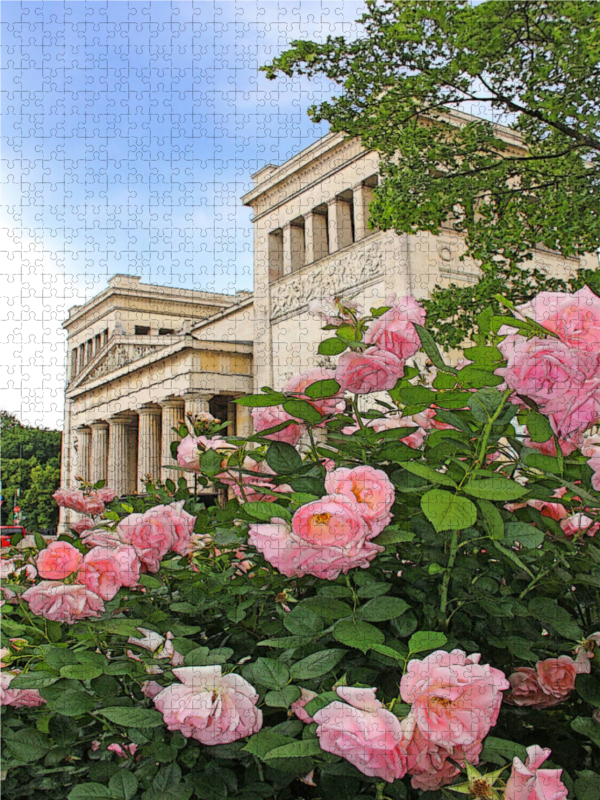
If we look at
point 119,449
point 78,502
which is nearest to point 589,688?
point 78,502

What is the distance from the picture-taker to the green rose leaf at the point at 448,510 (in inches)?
38.3

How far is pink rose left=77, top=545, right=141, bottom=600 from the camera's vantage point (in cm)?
129

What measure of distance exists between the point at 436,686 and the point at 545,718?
52 centimetres

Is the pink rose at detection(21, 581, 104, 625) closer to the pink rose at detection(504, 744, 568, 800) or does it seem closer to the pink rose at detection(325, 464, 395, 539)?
the pink rose at detection(325, 464, 395, 539)

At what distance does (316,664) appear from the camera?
3.40 ft

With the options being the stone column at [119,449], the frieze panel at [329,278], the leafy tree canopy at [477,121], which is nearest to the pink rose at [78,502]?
the leafy tree canopy at [477,121]

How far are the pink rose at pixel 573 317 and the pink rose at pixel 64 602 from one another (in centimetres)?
87

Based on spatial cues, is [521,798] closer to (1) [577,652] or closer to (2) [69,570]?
(1) [577,652]

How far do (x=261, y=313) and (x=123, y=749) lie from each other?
1827 centimetres

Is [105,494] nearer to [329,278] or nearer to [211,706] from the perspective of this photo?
[211,706]

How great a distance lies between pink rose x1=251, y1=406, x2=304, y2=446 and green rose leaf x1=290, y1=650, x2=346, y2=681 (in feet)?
1.35

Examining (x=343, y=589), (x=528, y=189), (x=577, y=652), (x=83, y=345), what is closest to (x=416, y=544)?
(x=343, y=589)

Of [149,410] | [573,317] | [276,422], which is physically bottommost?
[276,422]

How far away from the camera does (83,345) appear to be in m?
6.70
